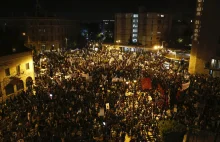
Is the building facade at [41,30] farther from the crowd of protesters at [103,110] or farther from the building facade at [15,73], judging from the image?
the crowd of protesters at [103,110]

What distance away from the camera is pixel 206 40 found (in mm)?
30688

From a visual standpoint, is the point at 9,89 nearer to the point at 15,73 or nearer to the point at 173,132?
the point at 15,73

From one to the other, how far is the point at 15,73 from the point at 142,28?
42945mm

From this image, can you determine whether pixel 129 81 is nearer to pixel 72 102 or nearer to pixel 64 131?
pixel 72 102

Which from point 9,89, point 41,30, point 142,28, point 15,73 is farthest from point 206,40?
point 41,30

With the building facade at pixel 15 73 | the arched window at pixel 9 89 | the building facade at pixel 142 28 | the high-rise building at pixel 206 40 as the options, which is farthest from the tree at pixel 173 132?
the building facade at pixel 142 28

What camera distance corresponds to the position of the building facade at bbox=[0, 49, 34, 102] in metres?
21.2

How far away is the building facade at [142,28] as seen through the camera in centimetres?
5756

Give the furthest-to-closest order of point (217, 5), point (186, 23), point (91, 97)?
point (186, 23)
point (217, 5)
point (91, 97)

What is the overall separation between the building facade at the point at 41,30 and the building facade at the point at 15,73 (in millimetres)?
23598

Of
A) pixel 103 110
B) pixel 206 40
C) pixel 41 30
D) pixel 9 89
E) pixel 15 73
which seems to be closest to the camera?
pixel 103 110

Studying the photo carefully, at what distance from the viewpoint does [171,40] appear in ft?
199

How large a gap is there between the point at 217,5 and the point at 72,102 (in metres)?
24.5

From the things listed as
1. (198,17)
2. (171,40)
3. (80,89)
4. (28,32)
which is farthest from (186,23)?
(80,89)
